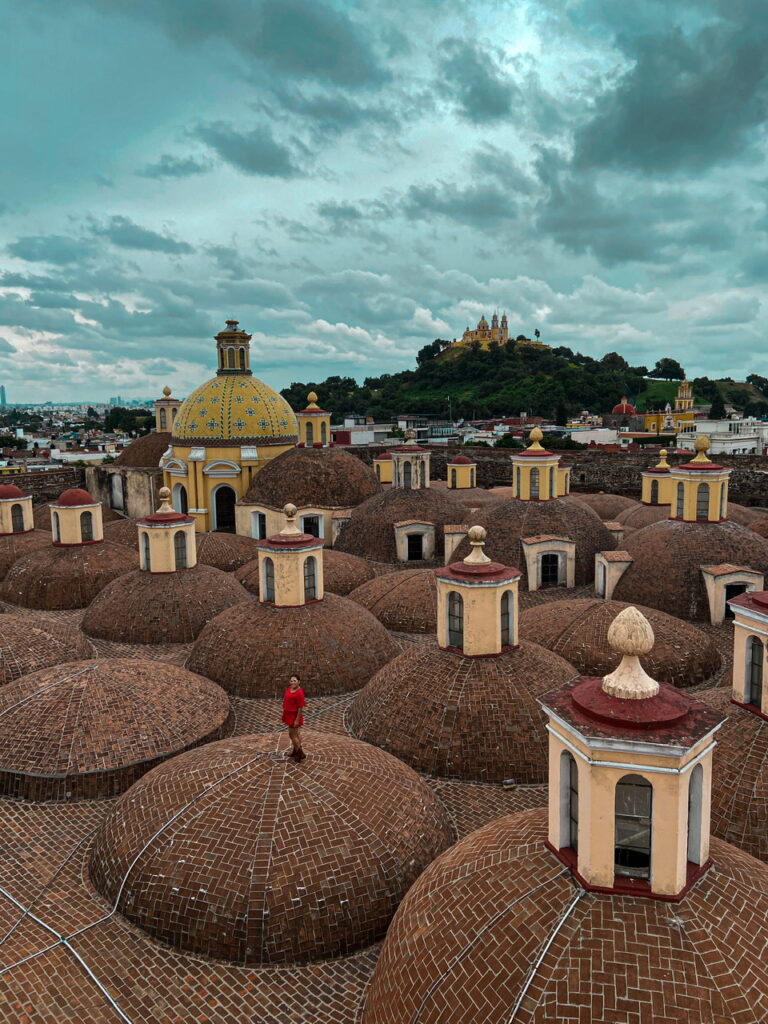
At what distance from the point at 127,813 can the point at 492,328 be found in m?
161

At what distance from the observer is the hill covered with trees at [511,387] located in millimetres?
119812

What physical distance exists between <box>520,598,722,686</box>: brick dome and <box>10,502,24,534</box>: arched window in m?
19.1

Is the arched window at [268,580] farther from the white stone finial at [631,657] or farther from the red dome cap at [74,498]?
the white stone finial at [631,657]

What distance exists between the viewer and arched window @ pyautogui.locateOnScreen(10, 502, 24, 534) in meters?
27.3

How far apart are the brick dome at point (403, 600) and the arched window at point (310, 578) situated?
10.4ft

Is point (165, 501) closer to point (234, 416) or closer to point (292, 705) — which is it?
point (292, 705)

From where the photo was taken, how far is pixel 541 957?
259 inches

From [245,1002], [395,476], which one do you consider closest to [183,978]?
[245,1002]

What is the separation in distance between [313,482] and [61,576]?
34.5 ft

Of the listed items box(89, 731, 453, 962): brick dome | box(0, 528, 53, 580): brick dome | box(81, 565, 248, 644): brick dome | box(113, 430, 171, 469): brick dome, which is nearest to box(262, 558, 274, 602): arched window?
box(81, 565, 248, 644): brick dome

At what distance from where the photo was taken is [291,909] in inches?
347

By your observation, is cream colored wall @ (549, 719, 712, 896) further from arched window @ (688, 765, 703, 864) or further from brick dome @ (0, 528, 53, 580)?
brick dome @ (0, 528, 53, 580)

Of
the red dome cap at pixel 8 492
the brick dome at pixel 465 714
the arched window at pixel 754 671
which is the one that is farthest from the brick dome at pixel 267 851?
the red dome cap at pixel 8 492

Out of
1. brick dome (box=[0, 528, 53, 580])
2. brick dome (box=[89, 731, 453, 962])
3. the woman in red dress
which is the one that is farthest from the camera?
brick dome (box=[0, 528, 53, 580])
